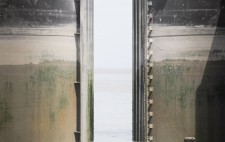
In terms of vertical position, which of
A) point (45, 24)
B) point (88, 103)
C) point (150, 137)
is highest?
point (45, 24)

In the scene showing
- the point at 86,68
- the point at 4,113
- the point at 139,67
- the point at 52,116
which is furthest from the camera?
the point at 86,68

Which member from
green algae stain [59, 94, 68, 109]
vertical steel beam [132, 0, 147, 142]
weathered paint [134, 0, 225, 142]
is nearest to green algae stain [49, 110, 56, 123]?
green algae stain [59, 94, 68, 109]

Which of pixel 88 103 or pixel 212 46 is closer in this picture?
pixel 212 46

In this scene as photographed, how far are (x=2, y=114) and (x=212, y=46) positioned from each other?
5.45 m

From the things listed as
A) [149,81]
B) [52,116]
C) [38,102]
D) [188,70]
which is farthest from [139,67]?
[38,102]

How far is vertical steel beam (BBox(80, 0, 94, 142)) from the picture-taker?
12.8 metres

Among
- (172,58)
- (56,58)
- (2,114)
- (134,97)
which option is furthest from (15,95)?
(172,58)

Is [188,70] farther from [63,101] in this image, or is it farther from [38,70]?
[38,70]

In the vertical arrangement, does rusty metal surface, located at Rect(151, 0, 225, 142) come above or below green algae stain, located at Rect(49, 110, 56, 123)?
above

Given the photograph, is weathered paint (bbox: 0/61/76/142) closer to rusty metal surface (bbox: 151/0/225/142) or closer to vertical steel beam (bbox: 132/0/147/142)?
vertical steel beam (bbox: 132/0/147/142)

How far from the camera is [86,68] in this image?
507 inches

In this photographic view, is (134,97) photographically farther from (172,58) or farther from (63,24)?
(63,24)

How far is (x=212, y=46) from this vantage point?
39.8ft

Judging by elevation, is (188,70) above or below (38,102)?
above
